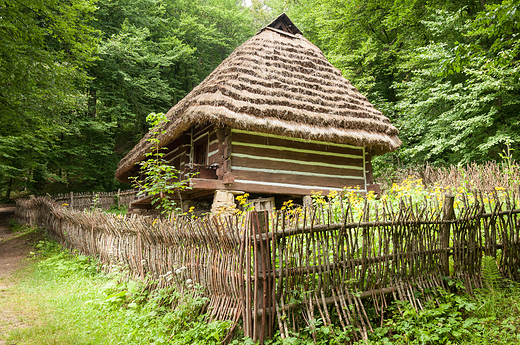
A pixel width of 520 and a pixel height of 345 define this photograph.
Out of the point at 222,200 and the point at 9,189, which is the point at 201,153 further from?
the point at 9,189

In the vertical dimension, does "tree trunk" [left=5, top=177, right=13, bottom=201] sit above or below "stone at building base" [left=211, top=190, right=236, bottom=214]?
above

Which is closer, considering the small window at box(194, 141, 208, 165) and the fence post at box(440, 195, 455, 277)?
the fence post at box(440, 195, 455, 277)

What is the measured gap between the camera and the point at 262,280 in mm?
3109

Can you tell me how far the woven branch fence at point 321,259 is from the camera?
3.12 m

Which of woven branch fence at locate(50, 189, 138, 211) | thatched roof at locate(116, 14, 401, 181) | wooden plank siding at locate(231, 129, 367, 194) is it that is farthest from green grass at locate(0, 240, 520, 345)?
woven branch fence at locate(50, 189, 138, 211)

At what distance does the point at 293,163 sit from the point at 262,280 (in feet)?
19.0

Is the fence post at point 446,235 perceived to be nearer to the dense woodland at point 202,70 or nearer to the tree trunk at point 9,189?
the dense woodland at point 202,70

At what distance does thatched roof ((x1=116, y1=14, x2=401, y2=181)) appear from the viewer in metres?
7.56

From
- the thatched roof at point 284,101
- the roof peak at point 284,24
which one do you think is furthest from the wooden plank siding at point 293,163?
the roof peak at point 284,24

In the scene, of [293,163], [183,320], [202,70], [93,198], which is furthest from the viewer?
[202,70]

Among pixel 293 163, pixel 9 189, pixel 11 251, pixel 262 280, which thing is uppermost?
→ pixel 9 189

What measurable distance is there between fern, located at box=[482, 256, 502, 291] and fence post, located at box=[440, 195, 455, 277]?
1.26 feet

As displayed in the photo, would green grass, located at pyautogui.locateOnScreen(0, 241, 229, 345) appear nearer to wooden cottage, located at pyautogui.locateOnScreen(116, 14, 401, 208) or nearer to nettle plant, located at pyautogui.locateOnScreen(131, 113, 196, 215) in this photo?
nettle plant, located at pyautogui.locateOnScreen(131, 113, 196, 215)

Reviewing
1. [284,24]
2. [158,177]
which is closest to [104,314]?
[158,177]
